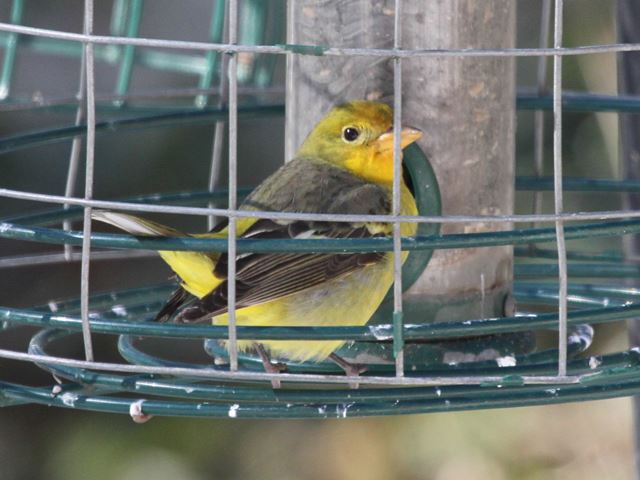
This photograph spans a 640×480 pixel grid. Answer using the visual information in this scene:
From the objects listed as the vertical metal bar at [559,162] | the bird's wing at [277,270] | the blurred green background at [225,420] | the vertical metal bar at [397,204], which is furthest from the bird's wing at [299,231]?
the blurred green background at [225,420]

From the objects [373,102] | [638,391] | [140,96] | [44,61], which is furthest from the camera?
[44,61]

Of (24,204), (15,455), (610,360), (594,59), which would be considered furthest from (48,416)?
(610,360)

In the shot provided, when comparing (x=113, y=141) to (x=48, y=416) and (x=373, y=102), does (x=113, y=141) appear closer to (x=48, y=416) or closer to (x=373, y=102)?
(x=48, y=416)

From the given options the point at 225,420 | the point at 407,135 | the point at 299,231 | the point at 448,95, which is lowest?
the point at 225,420

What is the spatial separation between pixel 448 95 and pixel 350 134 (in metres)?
0.32

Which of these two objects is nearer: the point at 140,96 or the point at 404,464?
the point at 140,96

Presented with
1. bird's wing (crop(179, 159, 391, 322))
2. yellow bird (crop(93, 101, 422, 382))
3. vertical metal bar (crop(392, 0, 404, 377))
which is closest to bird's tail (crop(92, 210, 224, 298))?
yellow bird (crop(93, 101, 422, 382))

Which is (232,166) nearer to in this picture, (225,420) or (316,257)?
(316,257)

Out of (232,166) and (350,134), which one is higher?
(350,134)

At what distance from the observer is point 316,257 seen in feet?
11.8

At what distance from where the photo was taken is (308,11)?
12.7 feet

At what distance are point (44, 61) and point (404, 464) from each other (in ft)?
12.8

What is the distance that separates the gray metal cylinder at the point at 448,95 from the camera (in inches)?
149

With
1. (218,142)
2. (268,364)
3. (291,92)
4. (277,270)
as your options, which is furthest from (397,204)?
(218,142)
